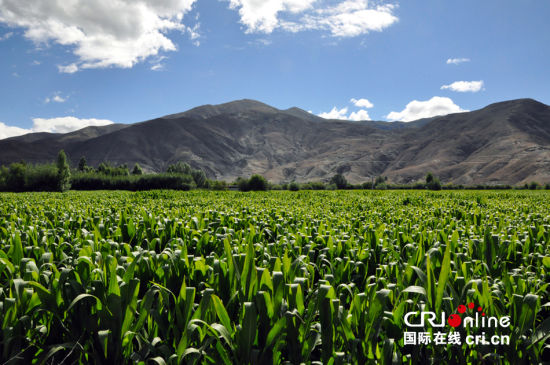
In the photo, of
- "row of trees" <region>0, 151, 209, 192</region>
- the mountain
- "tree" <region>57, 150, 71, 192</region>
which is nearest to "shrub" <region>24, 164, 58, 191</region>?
"row of trees" <region>0, 151, 209, 192</region>

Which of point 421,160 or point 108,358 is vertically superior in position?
point 421,160

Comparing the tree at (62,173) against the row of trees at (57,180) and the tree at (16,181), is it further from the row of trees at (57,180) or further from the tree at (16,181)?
the tree at (16,181)

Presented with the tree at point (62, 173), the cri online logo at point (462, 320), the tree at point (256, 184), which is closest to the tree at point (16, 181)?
the tree at point (62, 173)

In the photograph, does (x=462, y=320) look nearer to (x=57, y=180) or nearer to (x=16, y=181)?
(x=57, y=180)

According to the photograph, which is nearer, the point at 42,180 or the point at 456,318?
the point at 456,318

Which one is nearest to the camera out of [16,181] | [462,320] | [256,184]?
[462,320]

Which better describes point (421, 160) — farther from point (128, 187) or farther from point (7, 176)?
point (7, 176)

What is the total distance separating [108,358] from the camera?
201cm

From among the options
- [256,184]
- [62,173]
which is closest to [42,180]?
[62,173]

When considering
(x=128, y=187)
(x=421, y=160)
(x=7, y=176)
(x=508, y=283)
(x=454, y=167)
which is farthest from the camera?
(x=421, y=160)

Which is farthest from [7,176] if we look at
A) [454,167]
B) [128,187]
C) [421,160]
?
[421,160]

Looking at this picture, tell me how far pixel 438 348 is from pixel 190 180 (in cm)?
7217

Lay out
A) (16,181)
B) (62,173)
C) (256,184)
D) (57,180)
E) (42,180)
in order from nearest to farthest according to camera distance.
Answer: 1. (256,184)
2. (42,180)
3. (57,180)
4. (16,181)
5. (62,173)

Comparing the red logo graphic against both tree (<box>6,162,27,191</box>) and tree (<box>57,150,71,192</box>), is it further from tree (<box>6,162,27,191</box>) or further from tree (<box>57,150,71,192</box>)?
tree (<box>6,162,27,191</box>)
